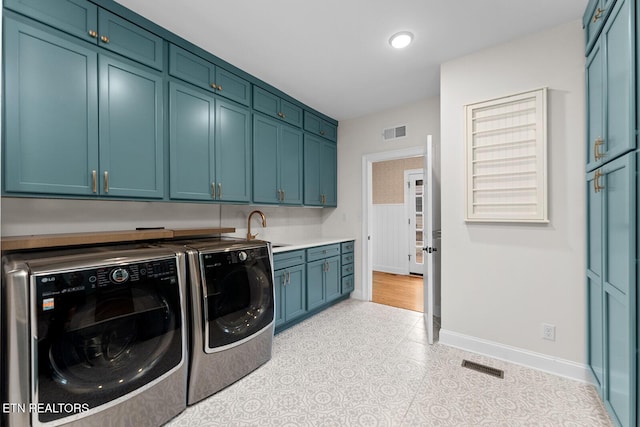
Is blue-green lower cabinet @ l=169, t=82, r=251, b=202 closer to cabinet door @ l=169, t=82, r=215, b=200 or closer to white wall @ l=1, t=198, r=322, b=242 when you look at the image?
cabinet door @ l=169, t=82, r=215, b=200

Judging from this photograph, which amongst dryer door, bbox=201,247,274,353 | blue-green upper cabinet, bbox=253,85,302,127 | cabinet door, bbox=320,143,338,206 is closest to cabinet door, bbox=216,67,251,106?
blue-green upper cabinet, bbox=253,85,302,127

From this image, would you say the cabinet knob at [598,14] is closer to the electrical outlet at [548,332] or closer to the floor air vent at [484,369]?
the electrical outlet at [548,332]

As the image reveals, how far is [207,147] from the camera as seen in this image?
2377mm

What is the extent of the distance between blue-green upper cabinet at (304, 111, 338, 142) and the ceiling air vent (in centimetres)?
76

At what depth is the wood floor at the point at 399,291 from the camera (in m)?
3.72

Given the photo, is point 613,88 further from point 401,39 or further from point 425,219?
point 425,219

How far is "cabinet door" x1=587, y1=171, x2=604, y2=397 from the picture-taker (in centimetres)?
169

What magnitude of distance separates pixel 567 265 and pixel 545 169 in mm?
745

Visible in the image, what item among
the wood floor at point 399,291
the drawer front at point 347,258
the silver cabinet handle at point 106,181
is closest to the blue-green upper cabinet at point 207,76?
the silver cabinet handle at point 106,181

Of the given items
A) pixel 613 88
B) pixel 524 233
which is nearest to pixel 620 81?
pixel 613 88

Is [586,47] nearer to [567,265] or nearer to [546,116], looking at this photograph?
[546,116]

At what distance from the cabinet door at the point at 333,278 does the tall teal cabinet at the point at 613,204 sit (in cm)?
236

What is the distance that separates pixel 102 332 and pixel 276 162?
84.7 inches

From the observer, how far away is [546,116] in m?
2.07
